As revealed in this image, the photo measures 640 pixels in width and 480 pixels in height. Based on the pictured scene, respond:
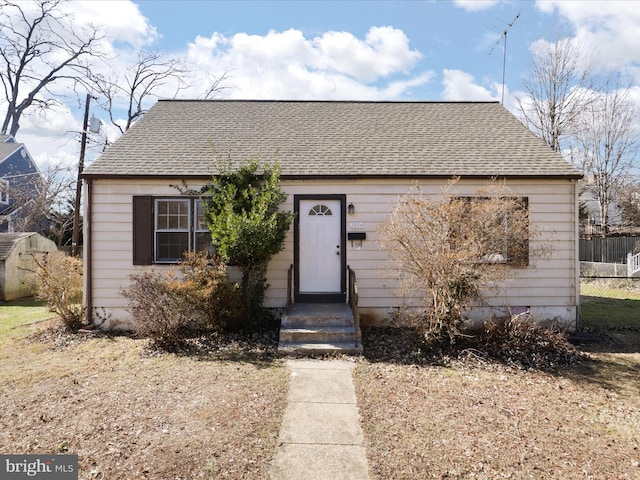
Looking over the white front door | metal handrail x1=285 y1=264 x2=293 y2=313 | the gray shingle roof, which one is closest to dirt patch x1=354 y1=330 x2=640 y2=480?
metal handrail x1=285 y1=264 x2=293 y2=313

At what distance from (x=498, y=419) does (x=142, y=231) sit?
716 cm

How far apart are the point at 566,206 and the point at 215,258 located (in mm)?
7394

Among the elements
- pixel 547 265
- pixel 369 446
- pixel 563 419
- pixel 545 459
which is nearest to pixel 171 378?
pixel 369 446

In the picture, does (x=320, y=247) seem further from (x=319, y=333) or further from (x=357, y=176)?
(x=319, y=333)

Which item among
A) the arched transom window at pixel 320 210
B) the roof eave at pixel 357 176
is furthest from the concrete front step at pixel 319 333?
the roof eave at pixel 357 176

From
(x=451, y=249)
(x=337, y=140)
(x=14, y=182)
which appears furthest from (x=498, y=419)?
(x=14, y=182)

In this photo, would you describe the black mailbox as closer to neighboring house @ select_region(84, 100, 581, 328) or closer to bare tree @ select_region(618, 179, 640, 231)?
neighboring house @ select_region(84, 100, 581, 328)

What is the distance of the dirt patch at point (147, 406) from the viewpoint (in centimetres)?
346

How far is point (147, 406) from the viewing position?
179 inches

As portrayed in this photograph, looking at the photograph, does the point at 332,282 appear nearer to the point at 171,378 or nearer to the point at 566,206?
the point at 171,378

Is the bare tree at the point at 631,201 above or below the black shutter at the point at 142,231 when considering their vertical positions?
above

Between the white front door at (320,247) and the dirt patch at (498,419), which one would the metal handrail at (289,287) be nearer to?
the white front door at (320,247)

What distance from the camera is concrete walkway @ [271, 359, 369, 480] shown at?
3375mm

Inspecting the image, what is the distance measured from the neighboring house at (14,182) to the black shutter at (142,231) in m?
15.0
